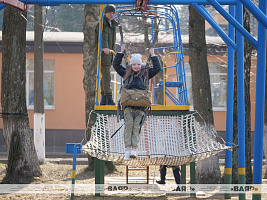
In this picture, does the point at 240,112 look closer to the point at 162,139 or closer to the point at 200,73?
the point at 162,139

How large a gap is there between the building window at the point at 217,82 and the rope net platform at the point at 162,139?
13157mm

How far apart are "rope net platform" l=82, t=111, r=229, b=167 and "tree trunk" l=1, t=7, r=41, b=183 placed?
2084mm

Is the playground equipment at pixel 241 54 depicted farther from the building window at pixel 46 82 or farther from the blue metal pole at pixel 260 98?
the building window at pixel 46 82

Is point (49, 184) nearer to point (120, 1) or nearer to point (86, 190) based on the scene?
point (86, 190)

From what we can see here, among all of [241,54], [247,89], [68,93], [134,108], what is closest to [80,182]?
[134,108]

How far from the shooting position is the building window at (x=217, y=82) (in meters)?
22.8

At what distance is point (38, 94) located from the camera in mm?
14898

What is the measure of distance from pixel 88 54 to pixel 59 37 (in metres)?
10.0

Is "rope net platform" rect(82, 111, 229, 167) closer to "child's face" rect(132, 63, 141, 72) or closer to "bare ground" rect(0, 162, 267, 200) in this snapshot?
"bare ground" rect(0, 162, 267, 200)

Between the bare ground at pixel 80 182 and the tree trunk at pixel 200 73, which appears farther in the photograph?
the tree trunk at pixel 200 73

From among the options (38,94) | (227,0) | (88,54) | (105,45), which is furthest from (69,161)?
(227,0)

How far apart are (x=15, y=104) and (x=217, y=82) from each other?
14570 mm

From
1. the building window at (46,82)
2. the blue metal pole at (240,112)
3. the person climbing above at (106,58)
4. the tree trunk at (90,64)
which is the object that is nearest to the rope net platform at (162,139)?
the blue metal pole at (240,112)

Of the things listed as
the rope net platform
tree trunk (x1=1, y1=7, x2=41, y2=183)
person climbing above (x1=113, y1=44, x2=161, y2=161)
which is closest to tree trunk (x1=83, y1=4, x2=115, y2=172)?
tree trunk (x1=1, y1=7, x2=41, y2=183)
